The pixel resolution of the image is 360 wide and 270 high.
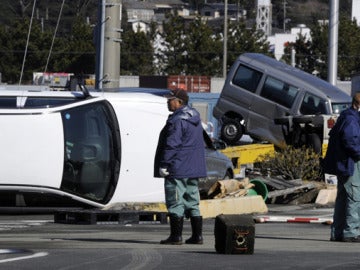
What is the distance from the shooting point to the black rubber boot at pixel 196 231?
41.5ft

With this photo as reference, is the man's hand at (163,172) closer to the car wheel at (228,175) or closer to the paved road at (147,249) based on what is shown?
the paved road at (147,249)

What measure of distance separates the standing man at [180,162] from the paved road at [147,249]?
13.9 inches

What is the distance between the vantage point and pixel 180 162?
491 inches

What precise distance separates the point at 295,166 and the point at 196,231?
1286 cm

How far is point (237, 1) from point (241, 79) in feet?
381

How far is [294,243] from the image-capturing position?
13.4 m

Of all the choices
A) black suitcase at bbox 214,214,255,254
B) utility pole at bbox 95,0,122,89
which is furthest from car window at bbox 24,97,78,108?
utility pole at bbox 95,0,122,89

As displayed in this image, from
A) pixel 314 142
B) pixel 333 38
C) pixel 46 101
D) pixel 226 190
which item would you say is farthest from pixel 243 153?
pixel 46 101

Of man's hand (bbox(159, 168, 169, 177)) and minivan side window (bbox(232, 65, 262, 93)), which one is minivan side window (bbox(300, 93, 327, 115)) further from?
man's hand (bbox(159, 168, 169, 177))

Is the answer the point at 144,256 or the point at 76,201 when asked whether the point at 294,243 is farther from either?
the point at 76,201

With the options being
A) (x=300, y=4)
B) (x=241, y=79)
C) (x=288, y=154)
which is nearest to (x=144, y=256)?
(x=288, y=154)

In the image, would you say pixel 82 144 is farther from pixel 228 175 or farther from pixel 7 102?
pixel 228 175

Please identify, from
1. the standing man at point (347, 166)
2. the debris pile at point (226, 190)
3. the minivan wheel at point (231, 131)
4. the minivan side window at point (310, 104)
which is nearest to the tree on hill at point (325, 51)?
the minivan wheel at point (231, 131)

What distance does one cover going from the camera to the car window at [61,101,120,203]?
16.5 metres
